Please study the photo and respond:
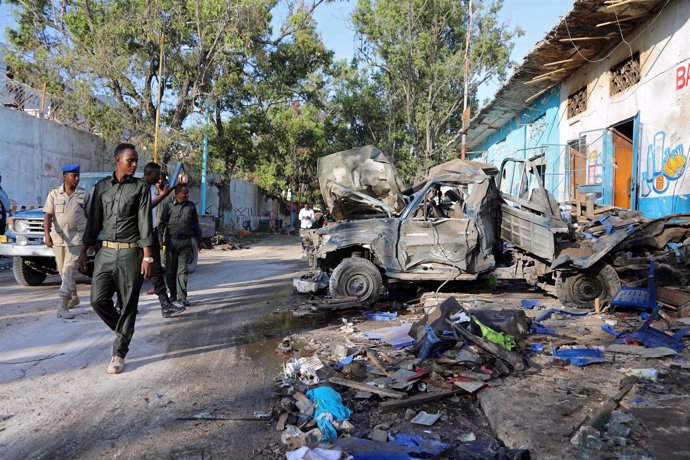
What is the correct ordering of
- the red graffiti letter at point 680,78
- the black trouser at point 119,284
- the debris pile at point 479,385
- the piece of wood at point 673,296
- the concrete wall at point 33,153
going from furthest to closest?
the concrete wall at point 33,153
the red graffiti letter at point 680,78
the piece of wood at point 673,296
the black trouser at point 119,284
the debris pile at point 479,385

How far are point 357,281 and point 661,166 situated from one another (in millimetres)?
6467

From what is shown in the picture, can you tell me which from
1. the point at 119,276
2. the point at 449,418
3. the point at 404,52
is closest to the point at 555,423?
the point at 449,418

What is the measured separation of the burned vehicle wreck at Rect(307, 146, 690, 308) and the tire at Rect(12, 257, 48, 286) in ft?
16.7

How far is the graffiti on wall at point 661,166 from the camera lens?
8883 mm

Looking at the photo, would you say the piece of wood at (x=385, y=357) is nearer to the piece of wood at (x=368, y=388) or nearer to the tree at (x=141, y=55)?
the piece of wood at (x=368, y=388)

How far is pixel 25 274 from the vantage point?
872 centimetres

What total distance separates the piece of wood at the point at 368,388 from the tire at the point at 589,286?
4.50 m

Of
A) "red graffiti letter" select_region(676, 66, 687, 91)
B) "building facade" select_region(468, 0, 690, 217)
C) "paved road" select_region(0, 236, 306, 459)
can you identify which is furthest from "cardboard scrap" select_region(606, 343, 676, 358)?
"red graffiti letter" select_region(676, 66, 687, 91)

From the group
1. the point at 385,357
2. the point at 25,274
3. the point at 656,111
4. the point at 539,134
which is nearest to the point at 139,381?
the point at 385,357

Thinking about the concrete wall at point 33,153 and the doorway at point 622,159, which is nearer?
the doorway at point 622,159

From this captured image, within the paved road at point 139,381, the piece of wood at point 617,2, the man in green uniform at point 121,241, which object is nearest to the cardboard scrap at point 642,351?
the paved road at point 139,381

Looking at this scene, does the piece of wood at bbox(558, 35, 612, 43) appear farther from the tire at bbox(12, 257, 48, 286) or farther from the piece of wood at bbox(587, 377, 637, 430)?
the tire at bbox(12, 257, 48, 286)

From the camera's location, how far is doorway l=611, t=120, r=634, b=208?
11.6m

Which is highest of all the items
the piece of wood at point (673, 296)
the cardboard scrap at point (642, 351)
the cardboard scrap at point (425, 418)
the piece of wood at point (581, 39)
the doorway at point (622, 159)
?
the piece of wood at point (581, 39)
